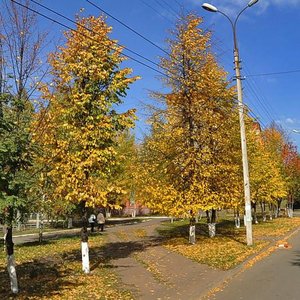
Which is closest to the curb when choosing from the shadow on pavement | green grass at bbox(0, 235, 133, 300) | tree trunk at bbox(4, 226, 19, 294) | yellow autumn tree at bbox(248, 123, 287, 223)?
the shadow on pavement

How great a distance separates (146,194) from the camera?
1870cm

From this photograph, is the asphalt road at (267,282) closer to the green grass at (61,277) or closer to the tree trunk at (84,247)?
the green grass at (61,277)

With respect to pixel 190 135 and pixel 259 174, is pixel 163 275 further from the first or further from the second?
pixel 259 174

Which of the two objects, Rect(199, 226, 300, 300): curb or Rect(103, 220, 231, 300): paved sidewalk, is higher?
Rect(103, 220, 231, 300): paved sidewalk

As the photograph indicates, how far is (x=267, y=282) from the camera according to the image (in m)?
10.8

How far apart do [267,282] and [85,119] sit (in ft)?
21.2

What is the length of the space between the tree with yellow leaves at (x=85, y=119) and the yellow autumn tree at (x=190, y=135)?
5.96 m

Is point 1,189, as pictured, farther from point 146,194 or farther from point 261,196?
point 261,196

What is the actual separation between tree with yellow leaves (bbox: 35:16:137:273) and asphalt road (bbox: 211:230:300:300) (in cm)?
431

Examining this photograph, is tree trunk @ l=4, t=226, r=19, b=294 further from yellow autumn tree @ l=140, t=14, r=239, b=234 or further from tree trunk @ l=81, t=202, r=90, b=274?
yellow autumn tree @ l=140, t=14, r=239, b=234

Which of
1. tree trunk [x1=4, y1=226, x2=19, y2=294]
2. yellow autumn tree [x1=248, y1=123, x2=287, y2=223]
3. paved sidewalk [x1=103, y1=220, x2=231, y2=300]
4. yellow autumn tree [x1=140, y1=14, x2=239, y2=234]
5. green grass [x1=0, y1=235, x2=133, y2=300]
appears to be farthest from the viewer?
yellow autumn tree [x1=248, y1=123, x2=287, y2=223]

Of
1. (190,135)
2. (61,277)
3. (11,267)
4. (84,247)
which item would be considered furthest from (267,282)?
(190,135)

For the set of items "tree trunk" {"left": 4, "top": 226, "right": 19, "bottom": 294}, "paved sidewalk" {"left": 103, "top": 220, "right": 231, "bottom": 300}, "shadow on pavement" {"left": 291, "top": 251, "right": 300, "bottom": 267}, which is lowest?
"shadow on pavement" {"left": 291, "top": 251, "right": 300, "bottom": 267}

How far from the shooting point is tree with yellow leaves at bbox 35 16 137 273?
40.2ft
